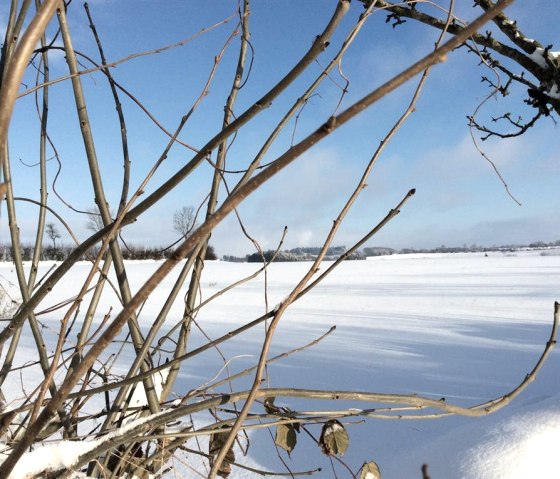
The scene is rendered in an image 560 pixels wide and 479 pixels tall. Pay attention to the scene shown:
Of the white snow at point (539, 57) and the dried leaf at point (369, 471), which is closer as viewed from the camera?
the dried leaf at point (369, 471)

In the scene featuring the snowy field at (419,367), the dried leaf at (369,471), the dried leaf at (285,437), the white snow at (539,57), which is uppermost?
the white snow at (539,57)

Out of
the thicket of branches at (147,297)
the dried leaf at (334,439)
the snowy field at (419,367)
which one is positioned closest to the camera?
the thicket of branches at (147,297)

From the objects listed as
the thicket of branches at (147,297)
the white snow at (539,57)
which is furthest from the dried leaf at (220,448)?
the white snow at (539,57)

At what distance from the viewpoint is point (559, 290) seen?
31.1 ft

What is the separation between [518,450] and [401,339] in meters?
3.64

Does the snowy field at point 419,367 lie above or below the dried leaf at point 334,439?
below

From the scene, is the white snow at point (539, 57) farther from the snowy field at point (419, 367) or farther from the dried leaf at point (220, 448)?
the dried leaf at point (220, 448)

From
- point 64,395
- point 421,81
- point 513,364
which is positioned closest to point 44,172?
point 64,395

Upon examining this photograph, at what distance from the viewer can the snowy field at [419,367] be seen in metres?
1.82

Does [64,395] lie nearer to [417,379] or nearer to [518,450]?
[518,450]

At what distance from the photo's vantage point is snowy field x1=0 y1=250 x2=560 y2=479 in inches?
71.8

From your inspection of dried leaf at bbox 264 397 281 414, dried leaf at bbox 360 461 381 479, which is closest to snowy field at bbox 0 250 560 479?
dried leaf at bbox 264 397 281 414

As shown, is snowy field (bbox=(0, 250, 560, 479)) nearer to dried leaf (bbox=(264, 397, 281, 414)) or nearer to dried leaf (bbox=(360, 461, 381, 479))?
dried leaf (bbox=(264, 397, 281, 414))

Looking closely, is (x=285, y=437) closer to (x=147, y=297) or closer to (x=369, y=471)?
(x=369, y=471)
